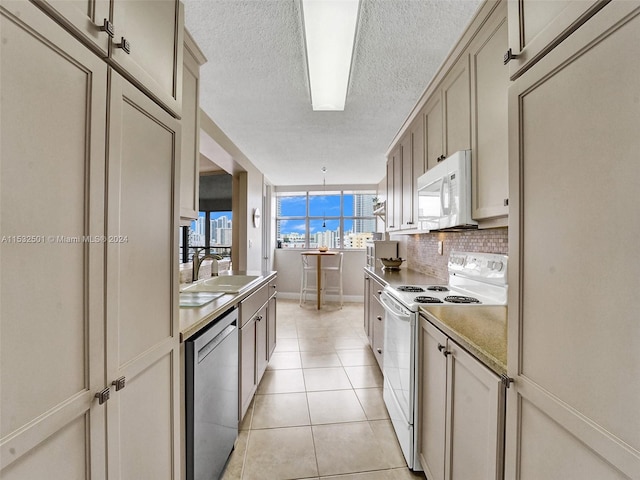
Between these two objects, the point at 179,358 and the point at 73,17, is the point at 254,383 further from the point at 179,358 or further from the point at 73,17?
the point at 73,17

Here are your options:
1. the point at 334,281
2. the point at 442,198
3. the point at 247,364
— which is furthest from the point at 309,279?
the point at 442,198

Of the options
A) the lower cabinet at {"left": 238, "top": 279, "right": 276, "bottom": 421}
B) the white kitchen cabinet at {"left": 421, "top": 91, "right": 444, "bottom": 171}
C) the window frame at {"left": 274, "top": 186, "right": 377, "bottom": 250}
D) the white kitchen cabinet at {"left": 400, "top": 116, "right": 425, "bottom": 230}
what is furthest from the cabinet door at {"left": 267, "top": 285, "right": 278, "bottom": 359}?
the window frame at {"left": 274, "top": 186, "right": 377, "bottom": 250}

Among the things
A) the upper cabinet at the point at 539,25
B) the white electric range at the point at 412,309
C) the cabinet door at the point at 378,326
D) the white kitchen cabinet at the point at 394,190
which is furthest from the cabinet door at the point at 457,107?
the cabinet door at the point at 378,326

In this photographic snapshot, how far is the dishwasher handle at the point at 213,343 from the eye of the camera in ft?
4.26

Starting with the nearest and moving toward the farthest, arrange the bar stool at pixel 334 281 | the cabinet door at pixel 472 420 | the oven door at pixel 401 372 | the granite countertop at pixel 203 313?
1. the cabinet door at pixel 472 420
2. the granite countertop at pixel 203 313
3. the oven door at pixel 401 372
4. the bar stool at pixel 334 281

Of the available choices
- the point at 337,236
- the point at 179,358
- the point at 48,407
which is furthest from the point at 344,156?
the point at 48,407

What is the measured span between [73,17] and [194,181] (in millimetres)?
1185

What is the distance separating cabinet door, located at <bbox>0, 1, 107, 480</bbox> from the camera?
52 centimetres

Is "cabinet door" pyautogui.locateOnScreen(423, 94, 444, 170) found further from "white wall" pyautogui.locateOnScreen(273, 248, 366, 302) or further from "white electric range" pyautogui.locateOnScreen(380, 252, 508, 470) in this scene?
"white wall" pyautogui.locateOnScreen(273, 248, 366, 302)

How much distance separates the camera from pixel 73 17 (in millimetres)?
625

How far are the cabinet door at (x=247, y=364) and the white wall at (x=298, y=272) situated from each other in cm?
410

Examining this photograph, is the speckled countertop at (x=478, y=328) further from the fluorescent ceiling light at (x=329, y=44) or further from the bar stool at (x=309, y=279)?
the bar stool at (x=309, y=279)

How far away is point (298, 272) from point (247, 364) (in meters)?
4.40

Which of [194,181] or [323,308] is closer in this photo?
[194,181]
